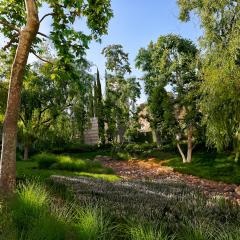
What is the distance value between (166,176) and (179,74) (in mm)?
10462

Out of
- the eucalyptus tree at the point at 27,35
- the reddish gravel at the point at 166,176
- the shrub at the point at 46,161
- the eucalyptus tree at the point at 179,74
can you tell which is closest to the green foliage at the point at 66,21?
the eucalyptus tree at the point at 27,35

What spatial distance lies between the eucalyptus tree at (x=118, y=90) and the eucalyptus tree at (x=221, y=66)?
18703 mm

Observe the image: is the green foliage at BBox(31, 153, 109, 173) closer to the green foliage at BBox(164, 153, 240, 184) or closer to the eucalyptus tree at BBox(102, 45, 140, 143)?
the green foliage at BBox(164, 153, 240, 184)

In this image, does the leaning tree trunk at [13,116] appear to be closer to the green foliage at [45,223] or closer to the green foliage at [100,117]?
the green foliage at [45,223]

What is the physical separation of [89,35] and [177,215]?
4760 millimetres

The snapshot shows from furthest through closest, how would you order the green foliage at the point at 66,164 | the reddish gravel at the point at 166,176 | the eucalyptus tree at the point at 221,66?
the green foliage at the point at 66,164 → the reddish gravel at the point at 166,176 → the eucalyptus tree at the point at 221,66

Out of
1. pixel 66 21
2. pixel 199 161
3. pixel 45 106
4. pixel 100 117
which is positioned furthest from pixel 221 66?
pixel 100 117

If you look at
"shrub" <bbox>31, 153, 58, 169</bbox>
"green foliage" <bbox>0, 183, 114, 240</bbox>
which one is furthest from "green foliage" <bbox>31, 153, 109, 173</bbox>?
"green foliage" <bbox>0, 183, 114, 240</bbox>

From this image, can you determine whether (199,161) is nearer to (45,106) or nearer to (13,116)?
(45,106)

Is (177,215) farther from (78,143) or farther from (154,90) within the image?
(78,143)

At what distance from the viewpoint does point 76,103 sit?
3194cm

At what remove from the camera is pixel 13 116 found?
8.62 meters

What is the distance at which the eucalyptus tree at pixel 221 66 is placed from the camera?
1489 centimetres

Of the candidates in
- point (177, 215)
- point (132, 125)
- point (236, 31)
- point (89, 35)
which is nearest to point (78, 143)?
point (132, 125)
